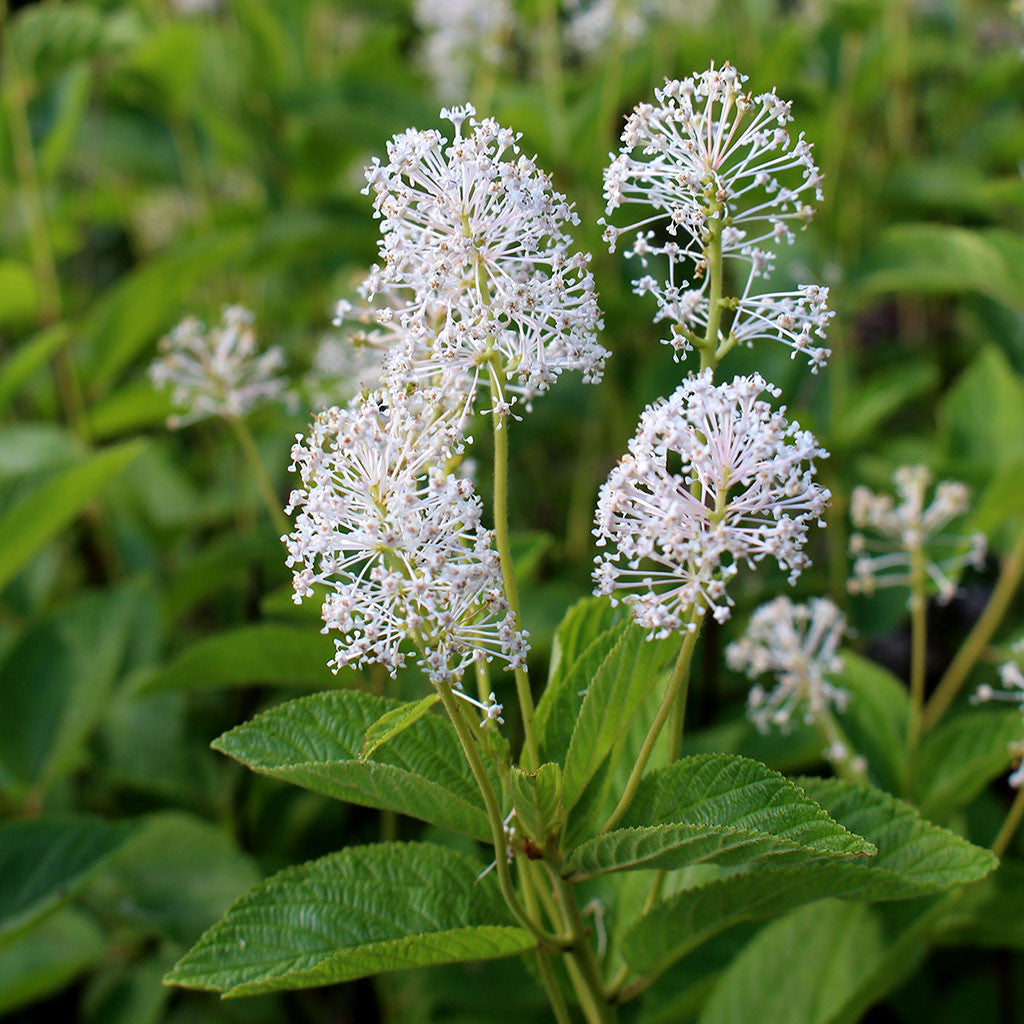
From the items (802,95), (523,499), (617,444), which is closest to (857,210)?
(802,95)

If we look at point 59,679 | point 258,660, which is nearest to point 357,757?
point 258,660

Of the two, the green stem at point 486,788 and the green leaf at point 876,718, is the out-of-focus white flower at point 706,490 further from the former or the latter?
the green leaf at point 876,718

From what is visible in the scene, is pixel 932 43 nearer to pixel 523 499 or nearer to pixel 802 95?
pixel 802 95

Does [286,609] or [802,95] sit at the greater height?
[802,95]

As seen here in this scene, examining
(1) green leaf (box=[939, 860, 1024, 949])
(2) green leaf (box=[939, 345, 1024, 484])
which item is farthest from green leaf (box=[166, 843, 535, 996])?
(2) green leaf (box=[939, 345, 1024, 484])

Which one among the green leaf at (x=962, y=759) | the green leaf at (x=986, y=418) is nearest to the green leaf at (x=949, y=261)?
the green leaf at (x=986, y=418)

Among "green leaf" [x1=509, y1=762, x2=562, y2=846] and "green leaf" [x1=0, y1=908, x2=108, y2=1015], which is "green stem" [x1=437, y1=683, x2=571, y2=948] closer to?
"green leaf" [x1=509, y1=762, x2=562, y2=846]

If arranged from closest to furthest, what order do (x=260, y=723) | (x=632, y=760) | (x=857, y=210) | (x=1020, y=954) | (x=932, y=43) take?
(x=260, y=723)
(x=632, y=760)
(x=1020, y=954)
(x=857, y=210)
(x=932, y=43)
